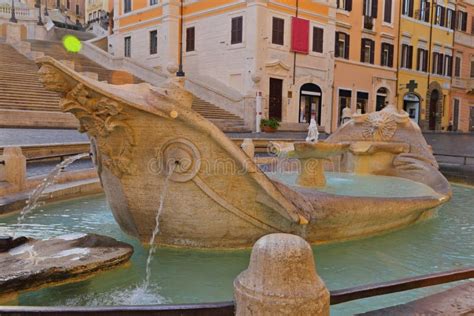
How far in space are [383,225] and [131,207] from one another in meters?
2.54

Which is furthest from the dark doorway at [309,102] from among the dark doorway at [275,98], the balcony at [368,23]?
the balcony at [368,23]

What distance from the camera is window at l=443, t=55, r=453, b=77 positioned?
3588cm

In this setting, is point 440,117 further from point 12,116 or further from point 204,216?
point 204,216

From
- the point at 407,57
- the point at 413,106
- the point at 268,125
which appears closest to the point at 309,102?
the point at 268,125

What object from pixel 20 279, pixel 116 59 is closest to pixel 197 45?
pixel 116 59

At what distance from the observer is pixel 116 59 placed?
26.2 meters

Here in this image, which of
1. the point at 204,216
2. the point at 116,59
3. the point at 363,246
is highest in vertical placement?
the point at 116,59

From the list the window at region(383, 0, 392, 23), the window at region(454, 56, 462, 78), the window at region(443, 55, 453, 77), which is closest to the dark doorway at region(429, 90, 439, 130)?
the window at region(443, 55, 453, 77)

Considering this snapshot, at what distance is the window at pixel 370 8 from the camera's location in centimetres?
2927

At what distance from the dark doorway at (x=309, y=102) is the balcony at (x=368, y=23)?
20.9ft

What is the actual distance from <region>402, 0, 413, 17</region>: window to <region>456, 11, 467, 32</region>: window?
22.5ft

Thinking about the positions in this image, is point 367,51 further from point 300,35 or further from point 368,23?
point 300,35

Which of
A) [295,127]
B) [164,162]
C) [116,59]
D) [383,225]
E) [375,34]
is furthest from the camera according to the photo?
[375,34]

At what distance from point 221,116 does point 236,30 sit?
5.09m
